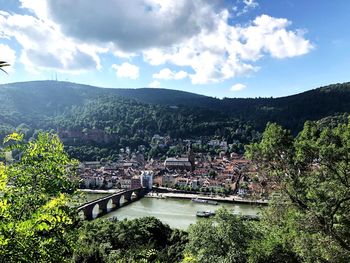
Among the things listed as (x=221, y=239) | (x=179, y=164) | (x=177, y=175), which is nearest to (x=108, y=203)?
(x=177, y=175)

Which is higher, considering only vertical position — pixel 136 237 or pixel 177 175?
pixel 136 237

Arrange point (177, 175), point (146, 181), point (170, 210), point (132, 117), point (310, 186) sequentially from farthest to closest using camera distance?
point (132, 117) < point (177, 175) < point (146, 181) < point (170, 210) < point (310, 186)

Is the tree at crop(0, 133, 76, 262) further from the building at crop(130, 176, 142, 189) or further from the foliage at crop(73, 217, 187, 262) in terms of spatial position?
the building at crop(130, 176, 142, 189)

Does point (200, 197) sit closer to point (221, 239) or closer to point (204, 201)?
point (204, 201)

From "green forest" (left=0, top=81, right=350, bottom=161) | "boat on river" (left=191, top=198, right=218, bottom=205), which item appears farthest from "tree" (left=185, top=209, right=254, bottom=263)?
"green forest" (left=0, top=81, right=350, bottom=161)

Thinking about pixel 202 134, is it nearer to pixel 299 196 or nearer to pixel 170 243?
pixel 170 243

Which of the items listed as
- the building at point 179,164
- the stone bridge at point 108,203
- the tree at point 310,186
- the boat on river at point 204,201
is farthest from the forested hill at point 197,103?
the tree at point 310,186

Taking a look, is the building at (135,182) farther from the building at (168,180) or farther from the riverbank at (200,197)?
the building at (168,180)
